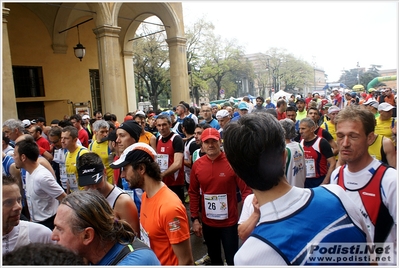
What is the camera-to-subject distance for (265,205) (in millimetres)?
1271

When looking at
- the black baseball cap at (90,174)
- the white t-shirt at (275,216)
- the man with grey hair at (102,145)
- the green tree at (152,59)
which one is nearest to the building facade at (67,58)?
the man with grey hair at (102,145)

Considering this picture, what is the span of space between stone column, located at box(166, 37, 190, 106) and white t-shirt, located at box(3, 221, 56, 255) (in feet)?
41.3

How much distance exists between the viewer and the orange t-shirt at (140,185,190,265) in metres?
2.18

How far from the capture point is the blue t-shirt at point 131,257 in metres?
1.68

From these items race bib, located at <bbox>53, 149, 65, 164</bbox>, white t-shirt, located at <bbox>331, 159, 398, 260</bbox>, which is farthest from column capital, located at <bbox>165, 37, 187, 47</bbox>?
white t-shirt, located at <bbox>331, 159, 398, 260</bbox>

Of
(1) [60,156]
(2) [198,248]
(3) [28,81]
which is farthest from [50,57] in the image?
(2) [198,248]

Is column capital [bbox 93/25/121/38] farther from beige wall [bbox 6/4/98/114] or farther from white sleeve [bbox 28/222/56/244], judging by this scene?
white sleeve [bbox 28/222/56/244]

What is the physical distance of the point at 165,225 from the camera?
86.8 inches

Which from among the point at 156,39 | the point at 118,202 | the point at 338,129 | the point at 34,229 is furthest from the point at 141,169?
the point at 156,39

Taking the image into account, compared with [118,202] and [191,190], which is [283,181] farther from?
[191,190]

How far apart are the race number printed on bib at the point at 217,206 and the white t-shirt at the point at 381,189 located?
140cm

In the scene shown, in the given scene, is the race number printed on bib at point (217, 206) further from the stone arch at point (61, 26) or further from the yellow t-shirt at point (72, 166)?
the stone arch at point (61, 26)

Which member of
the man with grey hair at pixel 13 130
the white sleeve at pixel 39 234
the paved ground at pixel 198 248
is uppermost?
the man with grey hair at pixel 13 130

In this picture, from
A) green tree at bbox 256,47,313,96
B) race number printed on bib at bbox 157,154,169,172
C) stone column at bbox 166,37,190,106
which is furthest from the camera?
green tree at bbox 256,47,313,96
